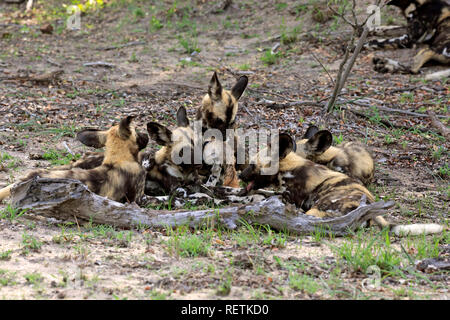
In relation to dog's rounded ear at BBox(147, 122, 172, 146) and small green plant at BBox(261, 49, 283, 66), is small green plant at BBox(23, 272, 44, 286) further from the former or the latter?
small green plant at BBox(261, 49, 283, 66)

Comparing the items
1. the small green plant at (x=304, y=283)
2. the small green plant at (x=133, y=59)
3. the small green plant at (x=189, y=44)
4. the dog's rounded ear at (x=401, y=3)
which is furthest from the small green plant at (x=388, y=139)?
the small green plant at (x=133, y=59)

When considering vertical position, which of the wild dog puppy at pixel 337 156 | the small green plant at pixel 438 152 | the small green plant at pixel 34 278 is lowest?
the small green plant at pixel 438 152

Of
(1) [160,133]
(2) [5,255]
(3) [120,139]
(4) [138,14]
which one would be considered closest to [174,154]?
(1) [160,133]

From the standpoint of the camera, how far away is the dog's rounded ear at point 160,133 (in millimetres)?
4863

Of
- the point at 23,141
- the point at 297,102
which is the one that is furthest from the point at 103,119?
the point at 297,102

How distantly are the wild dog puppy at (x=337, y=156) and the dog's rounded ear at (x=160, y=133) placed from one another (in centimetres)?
116

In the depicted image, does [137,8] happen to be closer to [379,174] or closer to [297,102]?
[297,102]

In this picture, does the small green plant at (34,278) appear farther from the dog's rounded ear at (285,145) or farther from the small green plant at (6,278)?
the dog's rounded ear at (285,145)

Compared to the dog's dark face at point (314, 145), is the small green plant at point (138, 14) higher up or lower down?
higher up

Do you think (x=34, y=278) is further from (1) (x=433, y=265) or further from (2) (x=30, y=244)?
(1) (x=433, y=265)

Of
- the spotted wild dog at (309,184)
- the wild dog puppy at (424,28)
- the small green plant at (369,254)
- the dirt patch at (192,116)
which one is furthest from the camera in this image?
the wild dog puppy at (424,28)

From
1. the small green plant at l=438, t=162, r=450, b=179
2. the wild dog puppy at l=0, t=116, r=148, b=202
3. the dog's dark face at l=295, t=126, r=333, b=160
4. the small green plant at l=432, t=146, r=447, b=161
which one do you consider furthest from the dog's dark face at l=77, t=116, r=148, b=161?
the small green plant at l=432, t=146, r=447, b=161

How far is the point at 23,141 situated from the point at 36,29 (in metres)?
7.04
